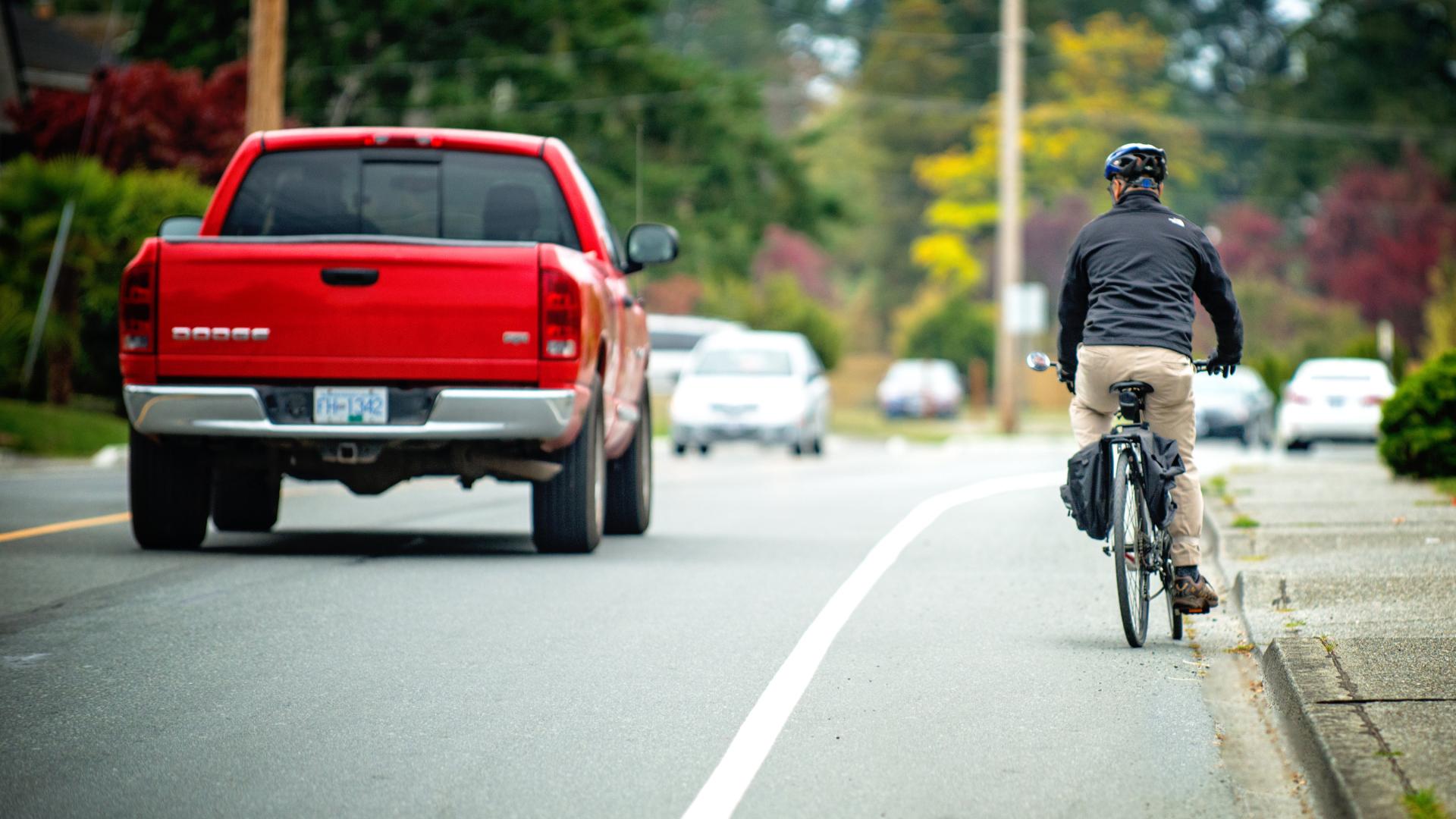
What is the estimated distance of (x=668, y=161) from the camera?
144ft

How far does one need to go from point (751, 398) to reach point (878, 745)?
70.6 ft

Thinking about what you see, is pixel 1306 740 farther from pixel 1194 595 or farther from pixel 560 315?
pixel 560 315

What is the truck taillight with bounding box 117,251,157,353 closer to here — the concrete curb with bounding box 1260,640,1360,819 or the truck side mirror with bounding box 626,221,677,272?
the truck side mirror with bounding box 626,221,677,272

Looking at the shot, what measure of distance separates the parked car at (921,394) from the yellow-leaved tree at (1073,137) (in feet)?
42.9

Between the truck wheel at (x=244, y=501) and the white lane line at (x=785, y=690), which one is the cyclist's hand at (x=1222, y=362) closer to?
the white lane line at (x=785, y=690)

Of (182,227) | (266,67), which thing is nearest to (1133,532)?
(182,227)

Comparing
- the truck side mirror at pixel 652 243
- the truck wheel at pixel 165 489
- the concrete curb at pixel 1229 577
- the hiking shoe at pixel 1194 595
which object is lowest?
the concrete curb at pixel 1229 577

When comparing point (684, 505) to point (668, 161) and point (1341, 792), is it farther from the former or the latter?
point (668, 161)

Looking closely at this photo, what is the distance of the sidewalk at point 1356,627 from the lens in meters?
5.78

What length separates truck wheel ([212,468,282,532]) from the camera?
13.1 metres

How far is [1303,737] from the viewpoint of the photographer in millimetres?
6543

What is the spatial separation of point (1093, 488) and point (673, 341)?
39126 mm

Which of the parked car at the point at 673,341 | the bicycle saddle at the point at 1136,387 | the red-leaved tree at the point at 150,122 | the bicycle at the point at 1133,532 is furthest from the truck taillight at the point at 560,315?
the parked car at the point at 673,341

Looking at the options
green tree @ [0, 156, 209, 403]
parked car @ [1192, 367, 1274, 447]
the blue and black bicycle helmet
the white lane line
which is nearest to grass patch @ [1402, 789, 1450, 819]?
the white lane line
